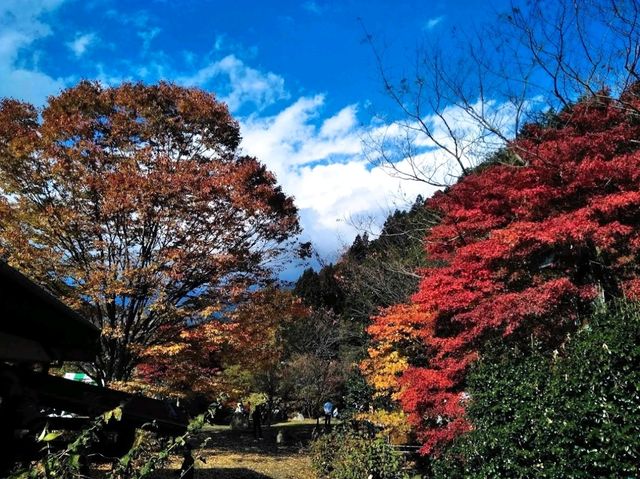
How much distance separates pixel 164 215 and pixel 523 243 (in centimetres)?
815

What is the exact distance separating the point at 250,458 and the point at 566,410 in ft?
36.5

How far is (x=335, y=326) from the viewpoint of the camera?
27.6 metres

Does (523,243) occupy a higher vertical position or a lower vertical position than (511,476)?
higher

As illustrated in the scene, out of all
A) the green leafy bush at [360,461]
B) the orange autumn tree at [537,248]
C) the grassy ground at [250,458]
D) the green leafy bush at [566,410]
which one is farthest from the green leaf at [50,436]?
the green leafy bush at [360,461]

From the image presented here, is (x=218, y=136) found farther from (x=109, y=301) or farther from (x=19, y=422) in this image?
(x=19, y=422)

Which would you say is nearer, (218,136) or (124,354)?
(124,354)

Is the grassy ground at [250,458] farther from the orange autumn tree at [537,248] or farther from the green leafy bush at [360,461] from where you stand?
the orange autumn tree at [537,248]

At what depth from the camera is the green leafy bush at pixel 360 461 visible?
30.2 ft

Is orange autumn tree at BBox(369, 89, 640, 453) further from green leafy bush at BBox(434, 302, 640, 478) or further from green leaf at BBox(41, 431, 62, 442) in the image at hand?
green leaf at BBox(41, 431, 62, 442)

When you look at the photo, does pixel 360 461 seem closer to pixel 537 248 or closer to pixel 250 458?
pixel 537 248

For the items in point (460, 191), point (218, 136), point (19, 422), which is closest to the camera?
point (19, 422)

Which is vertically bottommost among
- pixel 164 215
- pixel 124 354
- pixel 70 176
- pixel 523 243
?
pixel 124 354

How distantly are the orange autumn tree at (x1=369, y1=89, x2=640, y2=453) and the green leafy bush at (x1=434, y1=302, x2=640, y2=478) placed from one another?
3.47 ft

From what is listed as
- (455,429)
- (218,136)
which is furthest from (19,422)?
(218,136)
